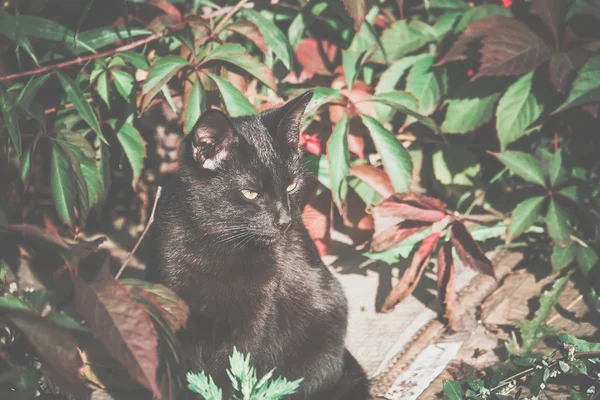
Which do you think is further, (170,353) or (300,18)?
(300,18)

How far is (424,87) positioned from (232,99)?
2.79 feet

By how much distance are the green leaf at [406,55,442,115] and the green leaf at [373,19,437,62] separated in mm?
99

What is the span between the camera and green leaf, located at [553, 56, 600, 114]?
2.26 metres

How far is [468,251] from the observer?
7.93ft

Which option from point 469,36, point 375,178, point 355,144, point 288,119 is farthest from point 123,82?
point 469,36

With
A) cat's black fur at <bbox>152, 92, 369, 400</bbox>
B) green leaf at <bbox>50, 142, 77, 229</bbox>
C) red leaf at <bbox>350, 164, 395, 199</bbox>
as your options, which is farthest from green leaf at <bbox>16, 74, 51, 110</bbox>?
red leaf at <bbox>350, 164, 395, 199</bbox>

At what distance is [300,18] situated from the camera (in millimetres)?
2719

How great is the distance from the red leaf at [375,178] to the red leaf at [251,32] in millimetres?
585

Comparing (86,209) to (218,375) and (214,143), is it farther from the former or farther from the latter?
(218,375)

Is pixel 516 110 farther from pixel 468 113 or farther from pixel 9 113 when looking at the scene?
pixel 9 113

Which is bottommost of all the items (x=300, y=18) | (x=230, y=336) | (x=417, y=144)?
(x=230, y=336)

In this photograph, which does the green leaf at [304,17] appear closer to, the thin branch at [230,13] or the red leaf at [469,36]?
the thin branch at [230,13]

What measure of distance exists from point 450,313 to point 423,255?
24cm

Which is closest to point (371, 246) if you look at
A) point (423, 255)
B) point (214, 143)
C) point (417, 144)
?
Result: point (423, 255)
